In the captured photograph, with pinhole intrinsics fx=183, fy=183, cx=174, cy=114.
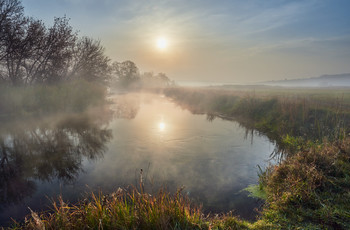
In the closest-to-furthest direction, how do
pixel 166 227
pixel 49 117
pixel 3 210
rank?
1. pixel 166 227
2. pixel 3 210
3. pixel 49 117

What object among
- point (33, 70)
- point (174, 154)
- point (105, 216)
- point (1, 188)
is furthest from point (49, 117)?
point (105, 216)

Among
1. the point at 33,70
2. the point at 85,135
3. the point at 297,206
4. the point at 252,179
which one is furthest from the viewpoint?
the point at 33,70

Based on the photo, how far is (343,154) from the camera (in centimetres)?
470

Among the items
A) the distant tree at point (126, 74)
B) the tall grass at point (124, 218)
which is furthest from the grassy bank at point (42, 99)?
the distant tree at point (126, 74)

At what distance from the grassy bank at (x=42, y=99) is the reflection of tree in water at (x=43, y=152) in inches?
139

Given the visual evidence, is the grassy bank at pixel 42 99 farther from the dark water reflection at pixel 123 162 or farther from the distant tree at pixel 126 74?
the distant tree at pixel 126 74

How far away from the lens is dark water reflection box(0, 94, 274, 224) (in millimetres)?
4414

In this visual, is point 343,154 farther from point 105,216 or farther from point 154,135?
point 154,135

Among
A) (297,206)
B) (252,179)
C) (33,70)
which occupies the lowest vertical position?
(252,179)

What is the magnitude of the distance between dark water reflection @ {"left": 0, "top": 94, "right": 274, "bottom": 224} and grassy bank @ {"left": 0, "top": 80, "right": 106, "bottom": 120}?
122 inches

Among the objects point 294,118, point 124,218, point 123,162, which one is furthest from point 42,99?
point 294,118

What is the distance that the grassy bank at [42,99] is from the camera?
1244cm

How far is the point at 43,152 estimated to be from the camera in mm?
7082

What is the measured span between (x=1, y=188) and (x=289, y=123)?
11.8 metres
